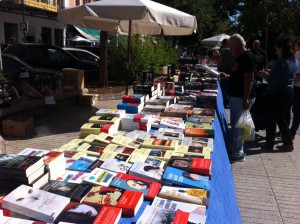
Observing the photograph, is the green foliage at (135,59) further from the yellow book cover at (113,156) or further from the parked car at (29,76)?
the yellow book cover at (113,156)

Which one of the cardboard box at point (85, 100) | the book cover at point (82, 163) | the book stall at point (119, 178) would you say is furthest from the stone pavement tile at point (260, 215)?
the cardboard box at point (85, 100)

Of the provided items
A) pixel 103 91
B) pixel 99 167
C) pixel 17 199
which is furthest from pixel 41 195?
pixel 103 91

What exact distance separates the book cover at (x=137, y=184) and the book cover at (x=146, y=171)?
0.06 metres

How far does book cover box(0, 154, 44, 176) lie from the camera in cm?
174

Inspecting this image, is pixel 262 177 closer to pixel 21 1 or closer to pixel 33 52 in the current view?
pixel 33 52

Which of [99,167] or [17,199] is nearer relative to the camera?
[17,199]

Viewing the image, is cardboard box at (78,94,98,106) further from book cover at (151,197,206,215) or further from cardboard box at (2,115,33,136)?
book cover at (151,197,206,215)

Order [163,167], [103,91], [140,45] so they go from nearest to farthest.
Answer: [163,167], [103,91], [140,45]

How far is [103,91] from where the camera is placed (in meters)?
10.1

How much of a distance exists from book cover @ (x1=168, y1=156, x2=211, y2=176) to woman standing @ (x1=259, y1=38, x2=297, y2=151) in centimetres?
337

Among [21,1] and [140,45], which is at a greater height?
[21,1]

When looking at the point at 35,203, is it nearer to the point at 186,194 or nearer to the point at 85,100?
the point at 186,194

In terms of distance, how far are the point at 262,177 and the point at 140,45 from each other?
8096mm

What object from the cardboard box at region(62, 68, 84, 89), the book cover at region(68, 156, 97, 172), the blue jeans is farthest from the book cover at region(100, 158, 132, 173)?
the cardboard box at region(62, 68, 84, 89)
